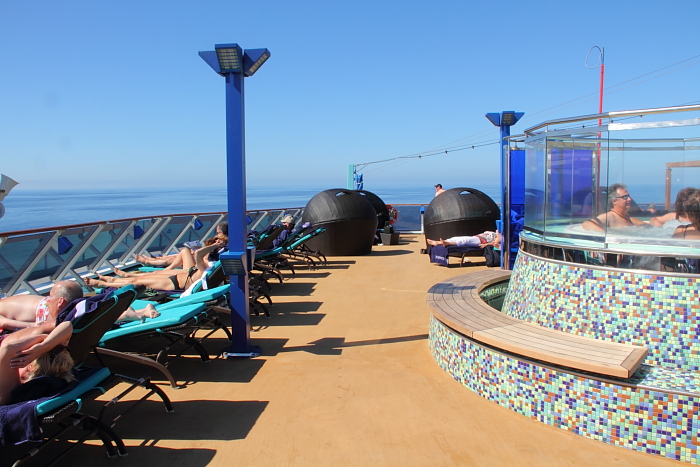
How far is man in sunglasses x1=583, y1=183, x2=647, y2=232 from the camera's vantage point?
4250mm

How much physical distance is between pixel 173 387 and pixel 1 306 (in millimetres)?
1645

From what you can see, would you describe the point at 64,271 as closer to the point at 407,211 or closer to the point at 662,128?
the point at 662,128

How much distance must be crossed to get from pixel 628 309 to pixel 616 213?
89 centimetres

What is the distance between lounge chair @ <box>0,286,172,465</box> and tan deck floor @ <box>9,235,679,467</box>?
0.21 metres

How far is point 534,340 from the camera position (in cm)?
368

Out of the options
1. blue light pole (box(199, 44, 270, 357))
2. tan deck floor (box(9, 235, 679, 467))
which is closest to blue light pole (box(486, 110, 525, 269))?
tan deck floor (box(9, 235, 679, 467))

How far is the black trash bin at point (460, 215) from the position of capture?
11422mm

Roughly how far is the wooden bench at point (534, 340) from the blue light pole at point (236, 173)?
1.81m

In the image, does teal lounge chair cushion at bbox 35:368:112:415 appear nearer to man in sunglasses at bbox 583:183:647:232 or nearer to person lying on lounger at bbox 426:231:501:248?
man in sunglasses at bbox 583:183:647:232

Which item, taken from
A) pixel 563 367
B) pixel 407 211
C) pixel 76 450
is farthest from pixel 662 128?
pixel 407 211

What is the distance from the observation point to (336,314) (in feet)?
21.4

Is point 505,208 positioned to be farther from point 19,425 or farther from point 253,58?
point 19,425

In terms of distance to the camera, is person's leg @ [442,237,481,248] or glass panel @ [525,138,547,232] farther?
person's leg @ [442,237,481,248]

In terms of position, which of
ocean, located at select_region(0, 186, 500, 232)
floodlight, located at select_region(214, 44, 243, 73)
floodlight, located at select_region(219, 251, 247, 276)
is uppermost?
floodlight, located at select_region(214, 44, 243, 73)
